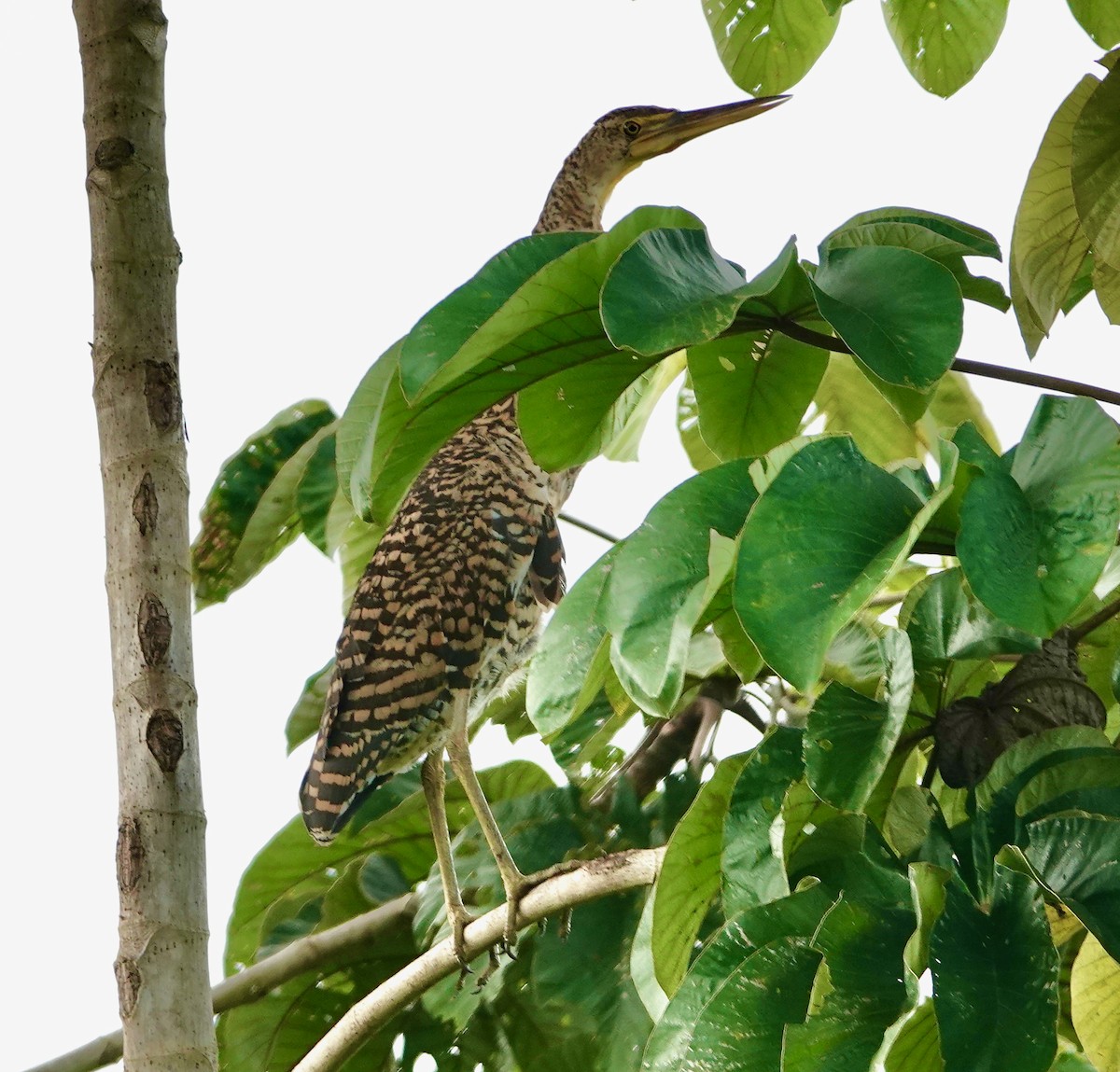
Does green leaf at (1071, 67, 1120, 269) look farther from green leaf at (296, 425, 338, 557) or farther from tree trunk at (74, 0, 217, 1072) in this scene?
green leaf at (296, 425, 338, 557)

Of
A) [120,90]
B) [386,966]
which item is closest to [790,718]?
[386,966]

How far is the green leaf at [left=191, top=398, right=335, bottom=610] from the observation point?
1.79 m

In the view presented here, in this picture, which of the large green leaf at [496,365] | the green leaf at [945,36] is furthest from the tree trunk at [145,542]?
the green leaf at [945,36]

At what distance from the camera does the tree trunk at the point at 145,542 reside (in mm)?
963

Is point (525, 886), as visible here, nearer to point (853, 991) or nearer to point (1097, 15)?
point (853, 991)

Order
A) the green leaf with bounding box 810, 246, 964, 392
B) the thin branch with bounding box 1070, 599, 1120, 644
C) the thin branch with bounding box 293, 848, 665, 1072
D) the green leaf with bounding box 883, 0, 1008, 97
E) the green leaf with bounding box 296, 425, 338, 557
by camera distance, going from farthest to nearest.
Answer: the green leaf with bounding box 296, 425, 338, 557 → the green leaf with bounding box 883, 0, 1008, 97 → the thin branch with bounding box 293, 848, 665, 1072 → the thin branch with bounding box 1070, 599, 1120, 644 → the green leaf with bounding box 810, 246, 964, 392

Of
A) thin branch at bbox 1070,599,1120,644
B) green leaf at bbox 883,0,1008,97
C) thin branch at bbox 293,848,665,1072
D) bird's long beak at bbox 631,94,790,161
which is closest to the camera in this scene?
thin branch at bbox 1070,599,1120,644

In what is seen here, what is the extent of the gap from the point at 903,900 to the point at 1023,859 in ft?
0.24

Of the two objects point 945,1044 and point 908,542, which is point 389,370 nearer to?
point 908,542

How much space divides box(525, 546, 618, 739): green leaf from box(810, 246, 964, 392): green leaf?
202 mm

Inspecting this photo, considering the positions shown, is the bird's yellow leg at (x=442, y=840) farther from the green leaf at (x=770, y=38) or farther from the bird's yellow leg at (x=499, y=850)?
the green leaf at (x=770, y=38)

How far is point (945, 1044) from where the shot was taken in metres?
0.66

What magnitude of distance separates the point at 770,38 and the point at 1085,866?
1.00m

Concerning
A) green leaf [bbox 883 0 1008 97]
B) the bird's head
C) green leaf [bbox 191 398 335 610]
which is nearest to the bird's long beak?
the bird's head
